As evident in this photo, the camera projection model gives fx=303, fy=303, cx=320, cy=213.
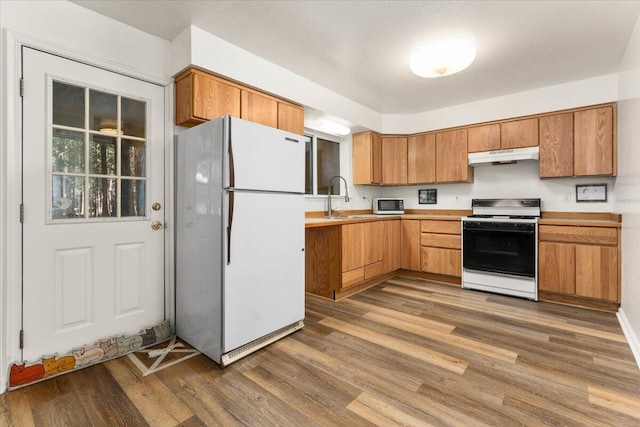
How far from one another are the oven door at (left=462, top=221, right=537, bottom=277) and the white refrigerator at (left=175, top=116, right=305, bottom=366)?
2.36 m

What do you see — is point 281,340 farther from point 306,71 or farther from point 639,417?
point 306,71

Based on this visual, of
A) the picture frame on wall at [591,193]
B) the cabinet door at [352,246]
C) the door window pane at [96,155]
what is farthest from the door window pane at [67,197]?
the picture frame on wall at [591,193]

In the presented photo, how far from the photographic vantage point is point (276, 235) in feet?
7.75

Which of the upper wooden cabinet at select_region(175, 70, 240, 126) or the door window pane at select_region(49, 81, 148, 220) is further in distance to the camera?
the upper wooden cabinet at select_region(175, 70, 240, 126)

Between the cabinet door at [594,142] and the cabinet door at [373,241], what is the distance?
2.28 metres

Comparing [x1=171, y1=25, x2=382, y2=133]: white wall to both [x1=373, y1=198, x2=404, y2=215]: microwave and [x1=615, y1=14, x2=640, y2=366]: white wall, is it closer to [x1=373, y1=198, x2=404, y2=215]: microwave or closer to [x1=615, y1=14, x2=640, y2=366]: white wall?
[x1=373, y1=198, x2=404, y2=215]: microwave

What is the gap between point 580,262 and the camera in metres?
3.12

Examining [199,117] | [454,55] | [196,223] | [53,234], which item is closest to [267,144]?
[199,117]

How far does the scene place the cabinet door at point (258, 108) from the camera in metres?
2.75

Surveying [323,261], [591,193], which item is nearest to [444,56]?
[323,261]

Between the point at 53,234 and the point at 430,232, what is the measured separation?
3.92 meters

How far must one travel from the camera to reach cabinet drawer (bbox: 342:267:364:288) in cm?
342

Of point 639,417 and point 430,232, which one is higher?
point 430,232

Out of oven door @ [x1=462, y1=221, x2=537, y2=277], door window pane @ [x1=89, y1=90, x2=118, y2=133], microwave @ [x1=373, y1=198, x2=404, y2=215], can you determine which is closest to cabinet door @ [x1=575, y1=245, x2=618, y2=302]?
oven door @ [x1=462, y1=221, x2=537, y2=277]
